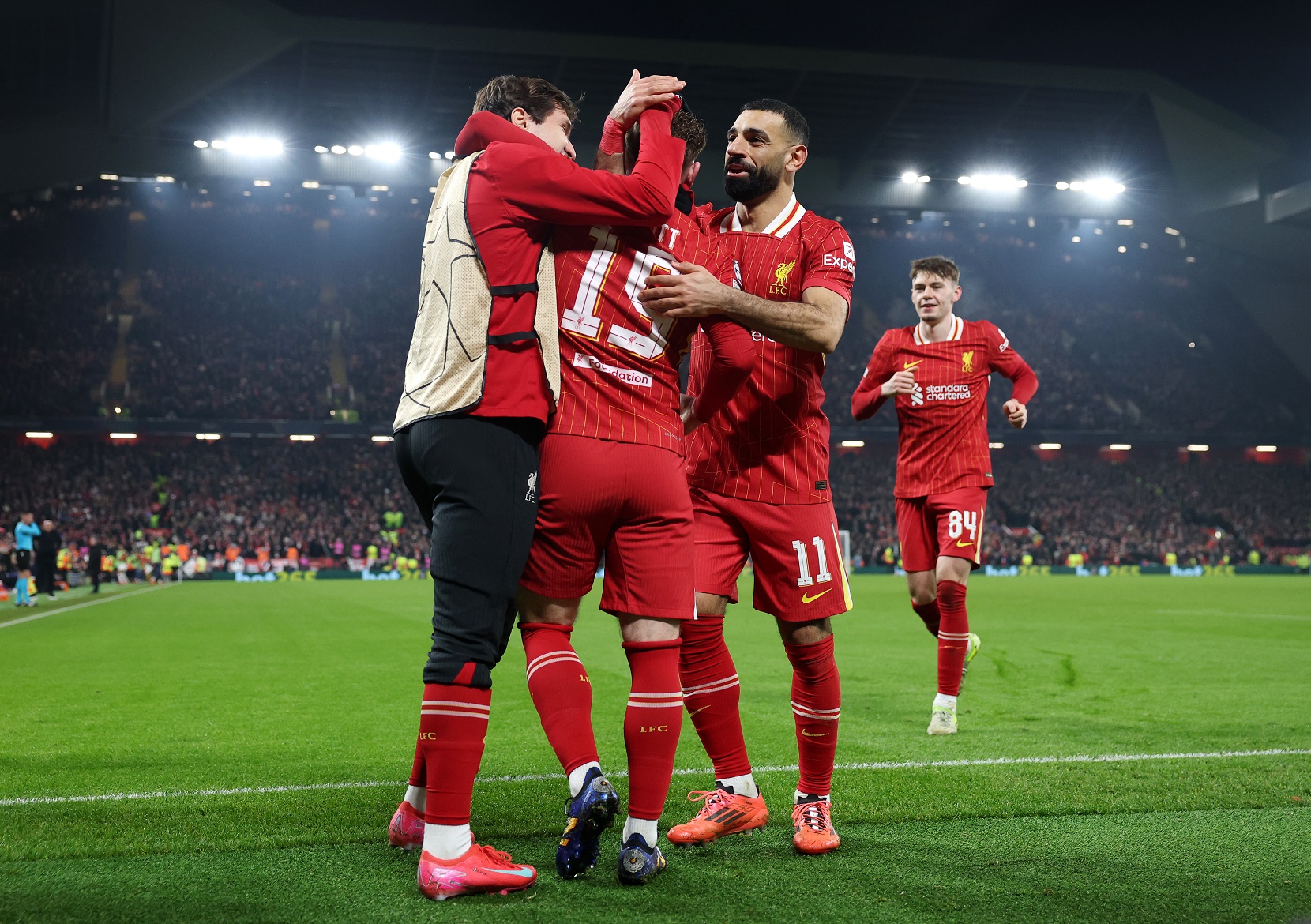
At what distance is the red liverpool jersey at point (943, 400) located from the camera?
578 cm

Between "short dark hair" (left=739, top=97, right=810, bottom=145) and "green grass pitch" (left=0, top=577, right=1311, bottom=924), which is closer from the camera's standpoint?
"green grass pitch" (left=0, top=577, right=1311, bottom=924)

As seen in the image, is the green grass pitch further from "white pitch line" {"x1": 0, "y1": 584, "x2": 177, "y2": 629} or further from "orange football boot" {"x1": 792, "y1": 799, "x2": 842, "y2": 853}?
"white pitch line" {"x1": 0, "y1": 584, "x2": 177, "y2": 629}

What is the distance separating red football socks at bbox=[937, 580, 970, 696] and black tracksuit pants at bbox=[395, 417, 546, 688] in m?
3.36

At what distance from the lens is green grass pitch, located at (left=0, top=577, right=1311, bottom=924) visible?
2.56m

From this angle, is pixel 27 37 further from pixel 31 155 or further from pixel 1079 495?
pixel 1079 495

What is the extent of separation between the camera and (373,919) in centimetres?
240

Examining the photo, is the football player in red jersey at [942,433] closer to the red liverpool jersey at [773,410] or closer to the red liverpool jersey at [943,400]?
the red liverpool jersey at [943,400]

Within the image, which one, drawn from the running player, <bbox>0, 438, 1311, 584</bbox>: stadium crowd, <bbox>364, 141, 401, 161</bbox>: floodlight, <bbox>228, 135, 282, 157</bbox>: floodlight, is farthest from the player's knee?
<bbox>228, 135, 282, 157</bbox>: floodlight

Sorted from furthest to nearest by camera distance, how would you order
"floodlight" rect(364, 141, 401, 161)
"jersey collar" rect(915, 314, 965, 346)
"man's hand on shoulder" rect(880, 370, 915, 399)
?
"floodlight" rect(364, 141, 401, 161)
"jersey collar" rect(915, 314, 965, 346)
"man's hand on shoulder" rect(880, 370, 915, 399)

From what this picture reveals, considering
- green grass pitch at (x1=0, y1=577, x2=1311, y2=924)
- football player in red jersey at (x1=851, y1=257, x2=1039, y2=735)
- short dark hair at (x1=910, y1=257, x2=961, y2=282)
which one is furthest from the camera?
short dark hair at (x1=910, y1=257, x2=961, y2=282)

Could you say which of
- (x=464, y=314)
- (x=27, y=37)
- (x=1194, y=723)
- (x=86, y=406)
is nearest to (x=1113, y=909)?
(x=464, y=314)

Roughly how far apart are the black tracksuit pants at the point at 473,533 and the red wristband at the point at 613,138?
0.86m

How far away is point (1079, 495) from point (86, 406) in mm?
36230

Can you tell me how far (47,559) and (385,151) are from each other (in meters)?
17.2
